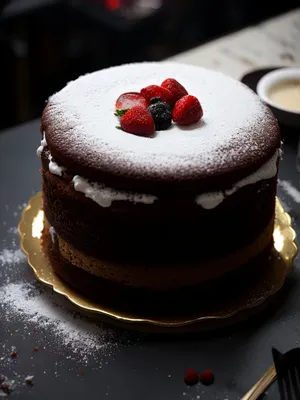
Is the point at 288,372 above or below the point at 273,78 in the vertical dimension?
below

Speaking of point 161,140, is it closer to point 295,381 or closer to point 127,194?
point 127,194

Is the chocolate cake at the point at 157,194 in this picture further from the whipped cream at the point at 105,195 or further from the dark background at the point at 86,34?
the dark background at the point at 86,34

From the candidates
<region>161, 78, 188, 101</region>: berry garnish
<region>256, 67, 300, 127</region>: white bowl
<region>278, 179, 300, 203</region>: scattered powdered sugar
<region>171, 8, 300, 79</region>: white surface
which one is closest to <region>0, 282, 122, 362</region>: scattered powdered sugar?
<region>161, 78, 188, 101</region>: berry garnish

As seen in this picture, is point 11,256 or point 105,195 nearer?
point 105,195

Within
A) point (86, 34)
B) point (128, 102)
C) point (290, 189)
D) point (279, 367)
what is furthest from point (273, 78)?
point (86, 34)

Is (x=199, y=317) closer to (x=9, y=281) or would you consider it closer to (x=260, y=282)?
(x=260, y=282)

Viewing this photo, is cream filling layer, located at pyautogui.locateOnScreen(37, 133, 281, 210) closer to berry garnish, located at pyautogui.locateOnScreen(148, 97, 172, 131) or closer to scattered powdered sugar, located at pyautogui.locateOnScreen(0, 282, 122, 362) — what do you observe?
berry garnish, located at pyautogui.locateOnScreen(148, 97, 172, 131)

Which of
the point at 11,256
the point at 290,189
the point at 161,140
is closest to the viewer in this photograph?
the point at 161,140
